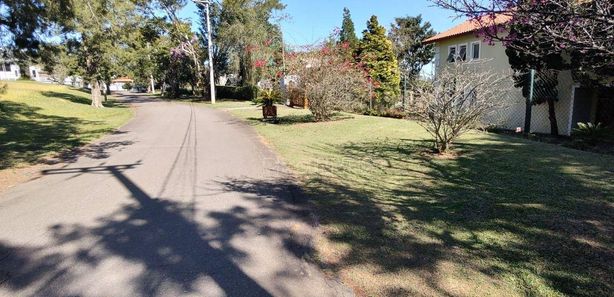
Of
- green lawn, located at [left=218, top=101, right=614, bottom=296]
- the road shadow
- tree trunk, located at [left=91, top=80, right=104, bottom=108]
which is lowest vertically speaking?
the road shadow

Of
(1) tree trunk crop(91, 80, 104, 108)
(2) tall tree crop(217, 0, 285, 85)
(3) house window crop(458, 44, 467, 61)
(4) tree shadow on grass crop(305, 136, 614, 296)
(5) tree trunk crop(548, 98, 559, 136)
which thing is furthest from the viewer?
(2) tall tree crop(217, 0, 285, 85)

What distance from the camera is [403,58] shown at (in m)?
42.0

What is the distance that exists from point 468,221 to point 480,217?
0.67 feet

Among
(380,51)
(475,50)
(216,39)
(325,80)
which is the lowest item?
(325,80)

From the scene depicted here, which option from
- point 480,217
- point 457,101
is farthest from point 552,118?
point 480,217

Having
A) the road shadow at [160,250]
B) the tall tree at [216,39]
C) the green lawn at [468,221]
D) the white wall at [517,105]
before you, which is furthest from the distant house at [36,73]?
the tall tree at [216,39]

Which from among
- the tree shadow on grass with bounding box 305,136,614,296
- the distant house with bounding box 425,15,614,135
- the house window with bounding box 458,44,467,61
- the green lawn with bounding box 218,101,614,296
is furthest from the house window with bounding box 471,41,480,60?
the tree shadow on grass with bounding box 305,136,614,296

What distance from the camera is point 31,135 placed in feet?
43.1

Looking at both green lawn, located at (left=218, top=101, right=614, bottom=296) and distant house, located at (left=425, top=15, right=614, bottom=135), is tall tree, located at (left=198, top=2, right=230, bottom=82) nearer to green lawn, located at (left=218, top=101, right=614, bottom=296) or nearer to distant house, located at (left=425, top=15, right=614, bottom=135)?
distant house, located at (left=425, top=15, right=614, bottom=135)

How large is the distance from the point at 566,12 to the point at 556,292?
1.95 m

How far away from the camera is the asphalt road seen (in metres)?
3.29

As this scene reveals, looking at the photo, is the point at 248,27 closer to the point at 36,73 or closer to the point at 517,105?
the point at 517,105

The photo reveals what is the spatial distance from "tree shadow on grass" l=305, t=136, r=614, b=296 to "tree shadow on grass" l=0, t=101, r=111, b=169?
24.0 feet

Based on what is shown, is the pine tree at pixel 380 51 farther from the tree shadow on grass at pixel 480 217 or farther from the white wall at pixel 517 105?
the tree shadow on grass at pixel 480 217
